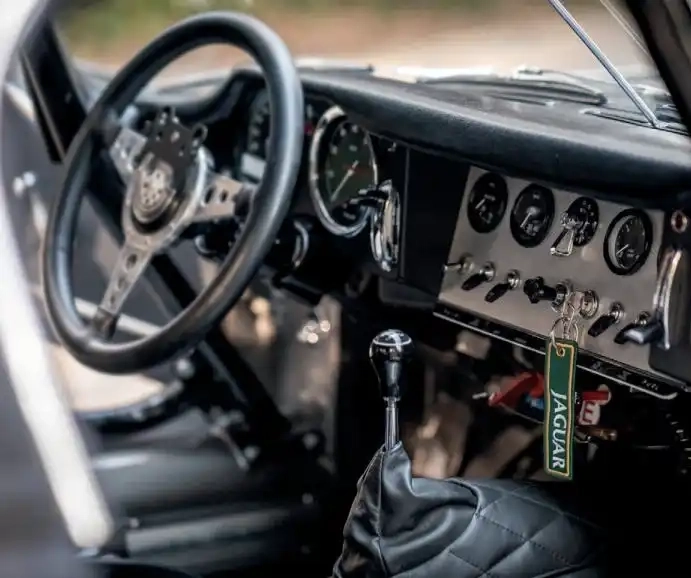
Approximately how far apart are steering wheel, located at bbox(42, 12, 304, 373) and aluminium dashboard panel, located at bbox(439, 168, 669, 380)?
0.23 metres

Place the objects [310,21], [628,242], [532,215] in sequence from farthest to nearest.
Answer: [310,21], [532,215], [628,242]

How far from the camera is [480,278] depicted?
1.20 m

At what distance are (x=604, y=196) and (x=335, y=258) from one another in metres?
0.63

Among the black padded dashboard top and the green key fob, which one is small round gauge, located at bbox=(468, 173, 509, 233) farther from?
the green key fob

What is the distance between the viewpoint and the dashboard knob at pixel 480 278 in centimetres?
119

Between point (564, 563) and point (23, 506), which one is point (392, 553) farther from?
point (23, 506)

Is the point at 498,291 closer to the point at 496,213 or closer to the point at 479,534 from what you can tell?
the point at 496,213

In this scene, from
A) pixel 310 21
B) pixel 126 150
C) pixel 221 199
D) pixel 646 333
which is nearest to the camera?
pixel 646 333

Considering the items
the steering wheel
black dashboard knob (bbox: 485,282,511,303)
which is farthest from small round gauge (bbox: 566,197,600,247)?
the steering wheel

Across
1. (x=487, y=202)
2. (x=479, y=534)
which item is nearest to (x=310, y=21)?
(x=487, y=202)

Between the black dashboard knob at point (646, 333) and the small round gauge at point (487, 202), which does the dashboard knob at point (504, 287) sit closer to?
the small round gauge at point (487, 202)

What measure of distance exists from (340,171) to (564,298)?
0.47 metres

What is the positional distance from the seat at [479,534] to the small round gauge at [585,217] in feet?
0.87

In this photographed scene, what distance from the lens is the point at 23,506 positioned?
178 centimetres
